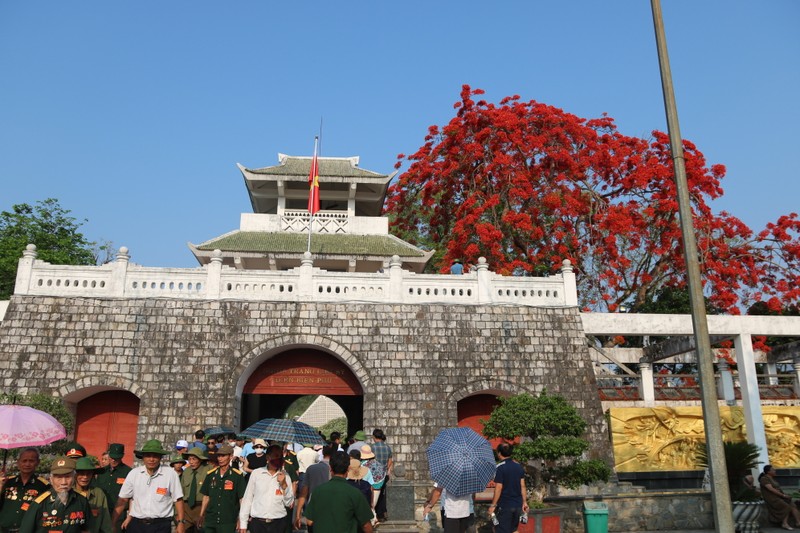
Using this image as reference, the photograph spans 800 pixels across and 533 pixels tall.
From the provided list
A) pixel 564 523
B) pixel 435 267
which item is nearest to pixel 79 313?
pixel 564 523

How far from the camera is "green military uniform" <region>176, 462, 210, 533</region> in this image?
23.3 ft

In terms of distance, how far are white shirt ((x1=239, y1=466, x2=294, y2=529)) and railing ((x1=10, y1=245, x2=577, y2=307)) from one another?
870cm

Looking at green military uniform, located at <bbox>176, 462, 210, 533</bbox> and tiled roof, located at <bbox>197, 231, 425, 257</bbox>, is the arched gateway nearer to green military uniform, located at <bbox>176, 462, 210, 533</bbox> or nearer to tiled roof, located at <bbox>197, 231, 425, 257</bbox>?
tiled roof, located at <bbox>197, 231, 425, 257</bbox>

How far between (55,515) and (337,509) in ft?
6.62

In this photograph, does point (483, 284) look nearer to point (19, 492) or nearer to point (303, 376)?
point (303, 376)

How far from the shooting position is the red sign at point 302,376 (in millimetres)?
14695

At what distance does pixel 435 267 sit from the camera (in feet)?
86.4

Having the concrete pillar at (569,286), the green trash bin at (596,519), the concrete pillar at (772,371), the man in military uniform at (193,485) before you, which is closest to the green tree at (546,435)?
the green trash bin at (596,519)

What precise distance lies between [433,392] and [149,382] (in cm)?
616

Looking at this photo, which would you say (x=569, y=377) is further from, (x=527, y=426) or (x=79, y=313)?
(x=79, y=313)

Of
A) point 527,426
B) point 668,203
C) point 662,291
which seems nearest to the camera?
point 527,426

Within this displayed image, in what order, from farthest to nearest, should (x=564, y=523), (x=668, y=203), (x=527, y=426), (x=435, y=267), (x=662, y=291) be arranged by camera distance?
(x=435, y=267) → (x=662, y=291) → (x=668, y=203) → (x=527, y=426) → (x=564, y=523)

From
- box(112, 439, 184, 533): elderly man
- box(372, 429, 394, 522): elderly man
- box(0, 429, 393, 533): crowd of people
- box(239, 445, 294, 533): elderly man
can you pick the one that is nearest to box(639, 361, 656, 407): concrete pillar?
box(372, 429, 394, 522): elderly man

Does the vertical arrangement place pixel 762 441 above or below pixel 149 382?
below
